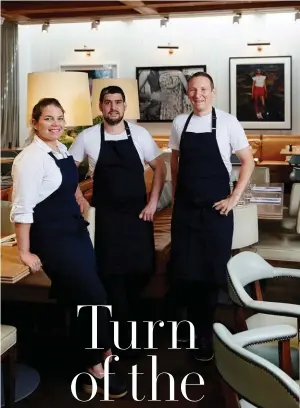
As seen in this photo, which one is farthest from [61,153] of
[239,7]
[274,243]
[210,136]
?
[239,7]

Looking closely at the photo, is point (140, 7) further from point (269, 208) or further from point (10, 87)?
point (269, 208)

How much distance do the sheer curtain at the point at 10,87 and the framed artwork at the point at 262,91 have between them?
422cm

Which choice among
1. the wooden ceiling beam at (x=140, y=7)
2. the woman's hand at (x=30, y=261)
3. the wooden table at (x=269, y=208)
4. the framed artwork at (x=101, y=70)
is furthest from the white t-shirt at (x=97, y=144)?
the framed artwork at (x=101, y=70)

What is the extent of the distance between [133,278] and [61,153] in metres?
0.92

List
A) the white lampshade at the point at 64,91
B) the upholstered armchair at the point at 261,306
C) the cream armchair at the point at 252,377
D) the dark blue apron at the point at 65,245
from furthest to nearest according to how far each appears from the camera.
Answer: the white lampshade at the point at 64,91
the dark blue apron at the point at 65,245
the upholstered armchair at the point at 261,306
the cream armchair at the point at 252,377

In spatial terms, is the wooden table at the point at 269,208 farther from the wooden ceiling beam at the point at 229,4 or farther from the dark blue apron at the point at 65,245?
the wooden ceiling beam at the point at 229,4

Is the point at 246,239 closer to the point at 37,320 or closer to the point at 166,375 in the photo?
the point at 166,375

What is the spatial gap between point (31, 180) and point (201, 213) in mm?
980

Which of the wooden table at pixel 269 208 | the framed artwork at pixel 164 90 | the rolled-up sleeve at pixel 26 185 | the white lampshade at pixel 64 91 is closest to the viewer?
the rolled-up sleeve at pixel 26 185

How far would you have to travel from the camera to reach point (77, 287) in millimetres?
2506

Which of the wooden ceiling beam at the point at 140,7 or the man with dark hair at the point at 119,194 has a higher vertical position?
the wooden ceiling beam at the point at 140,7

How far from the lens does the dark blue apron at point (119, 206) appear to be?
2.90 meters

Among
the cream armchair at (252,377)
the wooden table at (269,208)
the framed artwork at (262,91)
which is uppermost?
the framed artwork at (262,91)

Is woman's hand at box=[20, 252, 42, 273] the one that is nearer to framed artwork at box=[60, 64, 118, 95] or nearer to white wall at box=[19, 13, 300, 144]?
white wall at box=[19, 13, 300, 144]
